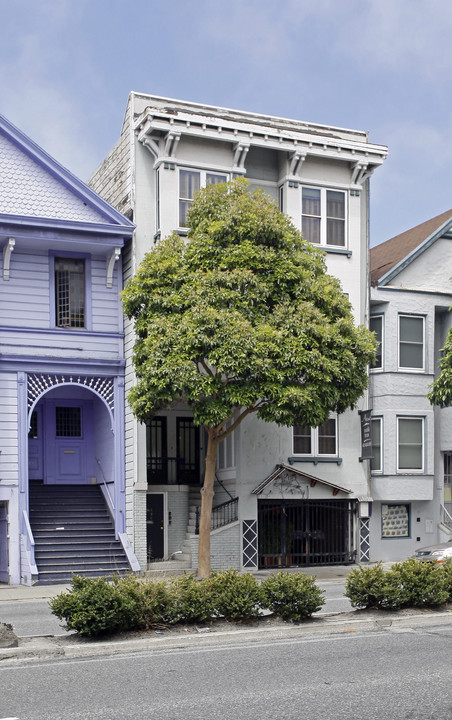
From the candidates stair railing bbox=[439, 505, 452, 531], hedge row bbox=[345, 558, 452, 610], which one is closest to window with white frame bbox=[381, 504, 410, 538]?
stair railing bbox=[439, 505, 452, 531]

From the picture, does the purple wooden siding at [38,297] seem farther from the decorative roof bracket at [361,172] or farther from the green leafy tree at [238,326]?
the decorative roof bracket at [361,172]

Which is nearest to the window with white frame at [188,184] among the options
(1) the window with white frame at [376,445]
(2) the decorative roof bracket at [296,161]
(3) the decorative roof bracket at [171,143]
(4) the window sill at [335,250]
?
(3) the decorative roof bracket at [171,143]

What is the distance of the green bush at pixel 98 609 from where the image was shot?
12.1 m

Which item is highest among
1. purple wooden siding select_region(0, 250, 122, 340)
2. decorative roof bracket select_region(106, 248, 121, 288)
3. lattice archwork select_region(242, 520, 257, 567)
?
decorative roof bracket select_region(106, 248, 121, 288)

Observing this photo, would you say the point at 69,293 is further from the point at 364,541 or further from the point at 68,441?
the point at 364,541

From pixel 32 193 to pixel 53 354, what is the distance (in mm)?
4285

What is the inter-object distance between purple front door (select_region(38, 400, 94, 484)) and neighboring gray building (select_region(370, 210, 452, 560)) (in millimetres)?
8466

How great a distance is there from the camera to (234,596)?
13.2 m

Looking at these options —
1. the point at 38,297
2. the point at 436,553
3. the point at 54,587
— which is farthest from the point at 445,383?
the point at 54,587

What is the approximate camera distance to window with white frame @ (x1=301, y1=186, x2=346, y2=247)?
27453mm

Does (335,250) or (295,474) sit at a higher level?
(335,250)

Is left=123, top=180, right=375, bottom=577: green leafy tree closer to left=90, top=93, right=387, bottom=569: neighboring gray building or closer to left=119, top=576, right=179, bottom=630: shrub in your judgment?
left=90, top=93, right=387, bottom=569: neighboring gray building

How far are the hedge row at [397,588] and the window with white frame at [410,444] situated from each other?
13431 mm

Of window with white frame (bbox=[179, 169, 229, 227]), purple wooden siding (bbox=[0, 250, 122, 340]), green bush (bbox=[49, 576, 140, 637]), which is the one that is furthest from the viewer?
window with white frame (bbox=[179, 169, 229, 227])
